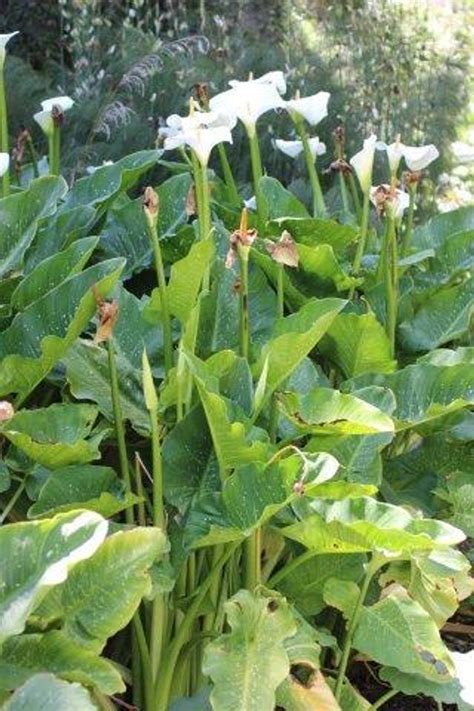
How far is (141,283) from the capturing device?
2.03 metres

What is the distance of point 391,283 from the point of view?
175cm

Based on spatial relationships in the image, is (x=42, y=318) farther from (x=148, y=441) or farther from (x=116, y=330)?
(x=148, y=441)

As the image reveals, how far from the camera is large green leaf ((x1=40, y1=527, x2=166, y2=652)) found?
121cm

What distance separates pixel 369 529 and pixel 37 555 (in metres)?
0.38

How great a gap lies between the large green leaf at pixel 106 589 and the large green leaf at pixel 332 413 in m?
0.29

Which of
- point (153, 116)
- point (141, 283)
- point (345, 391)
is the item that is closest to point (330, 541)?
point (345, 391)

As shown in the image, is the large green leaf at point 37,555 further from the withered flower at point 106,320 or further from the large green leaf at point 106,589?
the withered flower at point 106,320

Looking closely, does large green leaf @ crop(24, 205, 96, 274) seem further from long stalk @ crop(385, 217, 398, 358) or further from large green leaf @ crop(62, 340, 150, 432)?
long stalk @ crop(385, 217, 398, 358)

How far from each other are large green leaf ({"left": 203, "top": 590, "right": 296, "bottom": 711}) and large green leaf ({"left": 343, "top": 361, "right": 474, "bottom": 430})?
0.33 metres

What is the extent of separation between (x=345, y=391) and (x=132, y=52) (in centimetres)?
294

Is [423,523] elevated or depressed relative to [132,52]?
elevated

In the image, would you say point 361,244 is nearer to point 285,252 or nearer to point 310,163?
point 310,163

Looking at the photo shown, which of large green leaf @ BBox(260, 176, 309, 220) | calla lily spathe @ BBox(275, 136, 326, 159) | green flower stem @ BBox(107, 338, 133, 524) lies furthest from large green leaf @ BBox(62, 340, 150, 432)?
calla lily spathe @ BBox(275, 136, 326, 159)

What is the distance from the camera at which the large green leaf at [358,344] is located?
1.68m
